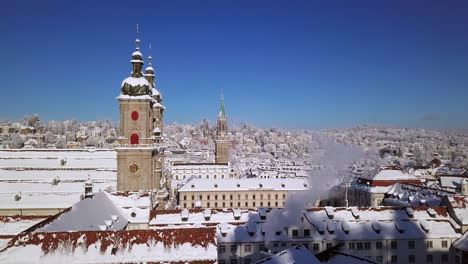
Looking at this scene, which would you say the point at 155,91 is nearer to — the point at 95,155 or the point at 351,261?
the point at 95,155

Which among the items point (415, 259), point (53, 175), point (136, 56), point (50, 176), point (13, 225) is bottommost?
point (415, 259)

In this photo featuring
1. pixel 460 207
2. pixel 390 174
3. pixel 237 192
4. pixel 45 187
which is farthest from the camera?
pixel 237 192

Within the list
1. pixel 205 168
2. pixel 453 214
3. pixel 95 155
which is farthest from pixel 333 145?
pixel 205 168

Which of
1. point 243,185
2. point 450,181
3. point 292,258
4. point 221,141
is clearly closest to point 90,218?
point 292,258

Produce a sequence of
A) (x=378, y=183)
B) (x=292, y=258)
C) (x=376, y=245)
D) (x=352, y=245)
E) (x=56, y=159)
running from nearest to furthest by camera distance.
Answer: (x=292, y=258) < (x=352, y=245) < (x=376, y=245) < (x=56, y=159) < (x=378, y=183)

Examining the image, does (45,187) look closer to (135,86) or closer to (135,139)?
(135,139)

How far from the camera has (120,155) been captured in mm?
55562

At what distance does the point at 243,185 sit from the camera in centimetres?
9244

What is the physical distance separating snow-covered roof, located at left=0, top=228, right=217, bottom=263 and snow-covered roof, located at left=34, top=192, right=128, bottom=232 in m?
1.96

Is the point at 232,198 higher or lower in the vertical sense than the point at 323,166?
lower

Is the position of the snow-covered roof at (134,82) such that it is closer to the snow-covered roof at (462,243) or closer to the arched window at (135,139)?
the arched window at (135,139)

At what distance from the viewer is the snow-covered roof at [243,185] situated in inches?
→ 3561

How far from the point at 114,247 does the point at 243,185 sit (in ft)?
202

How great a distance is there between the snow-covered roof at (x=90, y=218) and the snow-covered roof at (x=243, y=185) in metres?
42.7
